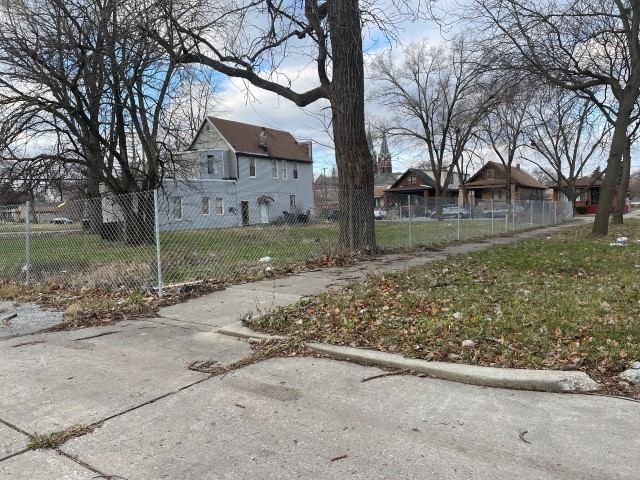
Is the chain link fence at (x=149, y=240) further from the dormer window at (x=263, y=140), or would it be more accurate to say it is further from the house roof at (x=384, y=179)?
the house roof at (x=384, y=179)

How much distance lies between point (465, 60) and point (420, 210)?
4.89 metres

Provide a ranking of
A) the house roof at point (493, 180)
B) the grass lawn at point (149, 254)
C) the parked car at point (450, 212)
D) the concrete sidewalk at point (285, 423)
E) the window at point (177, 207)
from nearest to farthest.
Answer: the concrete sidewalk at point (285, 423)
the grass lawn at point (149, 254)
the window at point (177, 207)
the parked car at point (450, 212)
the house roof at point (493, 180)

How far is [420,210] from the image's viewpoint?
15688 mm

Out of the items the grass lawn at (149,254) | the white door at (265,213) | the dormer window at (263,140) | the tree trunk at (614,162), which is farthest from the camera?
the dormer window at (263,140)

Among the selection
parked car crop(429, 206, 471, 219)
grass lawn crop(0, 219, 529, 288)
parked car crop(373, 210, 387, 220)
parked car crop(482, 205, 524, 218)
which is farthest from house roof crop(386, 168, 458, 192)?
grass lawn crop(0, 219, 529, 288)

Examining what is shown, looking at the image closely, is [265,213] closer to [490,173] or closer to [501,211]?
[501,211]

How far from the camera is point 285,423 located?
3078 mm

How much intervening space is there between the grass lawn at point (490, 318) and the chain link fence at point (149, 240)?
9.09ft

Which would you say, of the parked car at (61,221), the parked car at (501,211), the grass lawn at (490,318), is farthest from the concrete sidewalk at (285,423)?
the parked car at (501,211)

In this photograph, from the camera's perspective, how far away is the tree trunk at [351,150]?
Answer: 33.8ft

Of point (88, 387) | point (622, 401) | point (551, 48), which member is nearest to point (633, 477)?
point (622, 401)

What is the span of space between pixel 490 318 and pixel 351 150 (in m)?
6.42

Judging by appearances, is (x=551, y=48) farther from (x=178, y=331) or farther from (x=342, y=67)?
(x=178, y=331)

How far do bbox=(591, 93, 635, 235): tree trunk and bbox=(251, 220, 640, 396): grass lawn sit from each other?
9.85 metres
